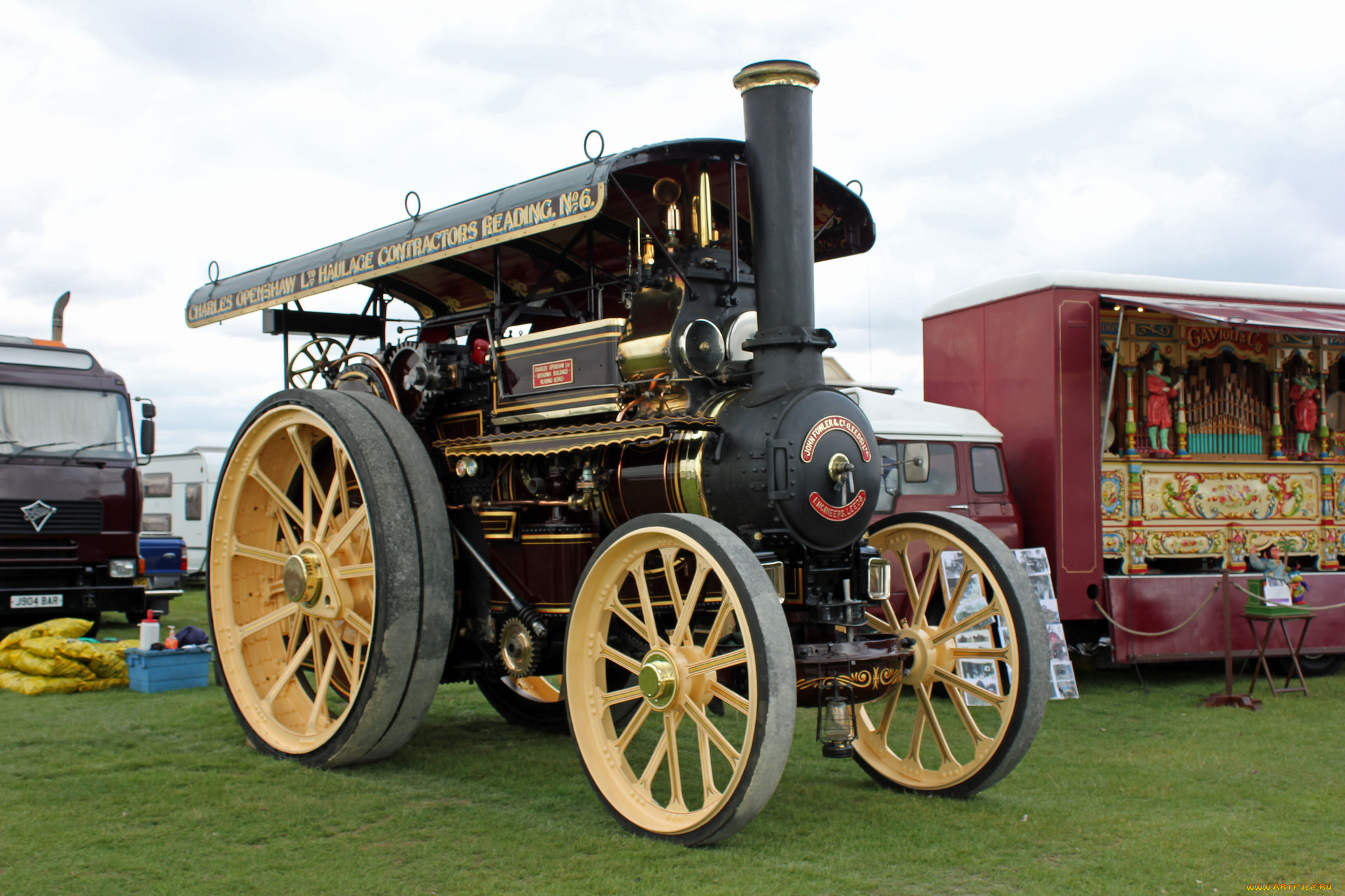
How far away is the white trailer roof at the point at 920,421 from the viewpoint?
8836 millimetres

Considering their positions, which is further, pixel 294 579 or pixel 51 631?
pixel 51 631

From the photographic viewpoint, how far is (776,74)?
197 inches

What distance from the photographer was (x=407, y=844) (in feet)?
14.8

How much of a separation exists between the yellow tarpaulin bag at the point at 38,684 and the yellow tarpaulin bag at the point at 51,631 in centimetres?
38

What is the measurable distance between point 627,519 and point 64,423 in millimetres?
7980

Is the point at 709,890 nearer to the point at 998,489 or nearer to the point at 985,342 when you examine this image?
the point at 998,489

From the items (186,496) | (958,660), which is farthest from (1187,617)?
(186,496)

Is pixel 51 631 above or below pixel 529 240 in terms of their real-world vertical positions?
below

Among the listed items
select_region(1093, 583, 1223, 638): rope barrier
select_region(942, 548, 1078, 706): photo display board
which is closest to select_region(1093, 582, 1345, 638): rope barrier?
select_region(1093, 583, 1223, 638): rope barrier

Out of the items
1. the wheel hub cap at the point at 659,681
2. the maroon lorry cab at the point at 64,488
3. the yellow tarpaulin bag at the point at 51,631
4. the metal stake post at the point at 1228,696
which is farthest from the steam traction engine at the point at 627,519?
the maroon lorry cab at the point at 64,488

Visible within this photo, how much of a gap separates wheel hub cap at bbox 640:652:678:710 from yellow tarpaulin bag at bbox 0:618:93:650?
621cm

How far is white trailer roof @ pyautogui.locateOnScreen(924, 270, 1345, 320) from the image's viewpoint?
8953 millimetres

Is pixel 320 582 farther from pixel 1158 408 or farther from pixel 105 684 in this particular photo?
pixel 1158 408

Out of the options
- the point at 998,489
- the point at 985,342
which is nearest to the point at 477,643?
the point at 998,489
